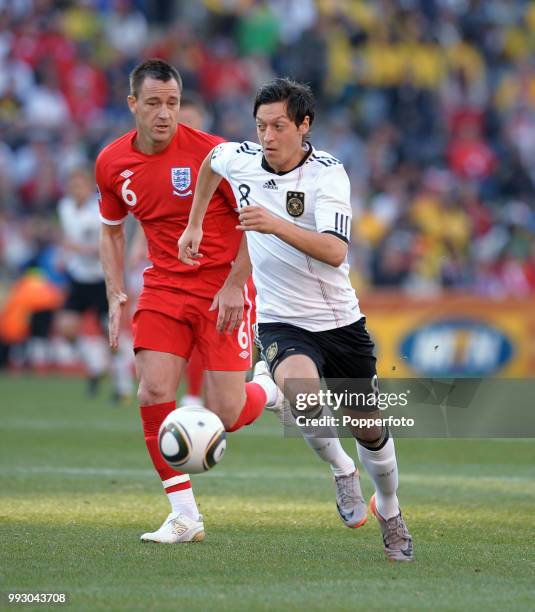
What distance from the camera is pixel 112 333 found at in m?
7.18

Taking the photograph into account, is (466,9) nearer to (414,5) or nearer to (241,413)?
(414,5)

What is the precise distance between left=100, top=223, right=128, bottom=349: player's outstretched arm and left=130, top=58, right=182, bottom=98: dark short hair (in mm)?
783

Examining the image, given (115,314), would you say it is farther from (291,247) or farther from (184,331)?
(291,247)

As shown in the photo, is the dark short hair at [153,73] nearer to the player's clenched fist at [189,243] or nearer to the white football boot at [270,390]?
the player's clenched fist at [189,243]

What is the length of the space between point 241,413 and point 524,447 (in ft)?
17.1

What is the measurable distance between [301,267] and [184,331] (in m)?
0.93

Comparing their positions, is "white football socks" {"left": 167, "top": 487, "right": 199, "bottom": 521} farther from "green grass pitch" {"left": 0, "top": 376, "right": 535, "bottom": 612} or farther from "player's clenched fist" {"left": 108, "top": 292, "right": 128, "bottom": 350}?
"player's clenched fist" {"left": 108, "top": 292, "right": 128, "bottom": 350}

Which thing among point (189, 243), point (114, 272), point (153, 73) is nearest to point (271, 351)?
point (189, 243)

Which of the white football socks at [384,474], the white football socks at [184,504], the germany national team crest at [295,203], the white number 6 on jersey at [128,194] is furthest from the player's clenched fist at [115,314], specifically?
the white football socks at [384,474]

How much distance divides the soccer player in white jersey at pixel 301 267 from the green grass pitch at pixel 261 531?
1.65 feet

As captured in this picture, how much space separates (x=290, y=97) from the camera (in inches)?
247

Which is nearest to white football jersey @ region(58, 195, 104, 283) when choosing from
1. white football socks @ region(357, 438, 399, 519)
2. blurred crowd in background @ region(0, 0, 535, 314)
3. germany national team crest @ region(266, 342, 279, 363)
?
blurred crowd in background @ region(0, 0, 535, 314)

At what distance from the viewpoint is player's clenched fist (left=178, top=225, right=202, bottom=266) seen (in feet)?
21.9

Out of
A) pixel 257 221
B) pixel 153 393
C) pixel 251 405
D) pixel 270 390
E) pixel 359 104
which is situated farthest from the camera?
pixel 359 104
